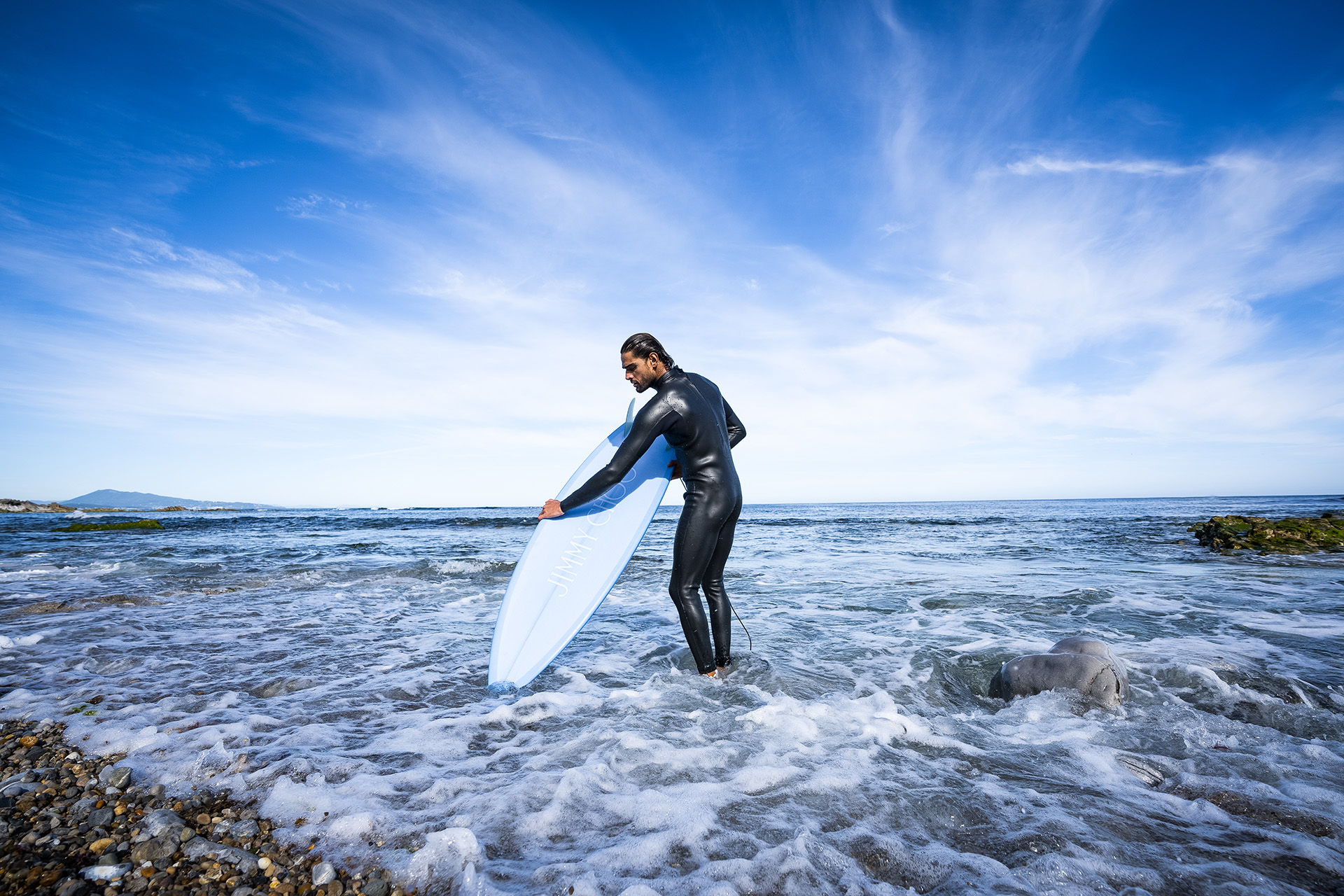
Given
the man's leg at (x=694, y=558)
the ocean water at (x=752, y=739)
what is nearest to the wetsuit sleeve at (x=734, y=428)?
the man's leg at (x=694, y=558)

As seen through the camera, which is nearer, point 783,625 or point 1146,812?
point 1146,812

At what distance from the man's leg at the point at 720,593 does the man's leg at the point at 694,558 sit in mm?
114

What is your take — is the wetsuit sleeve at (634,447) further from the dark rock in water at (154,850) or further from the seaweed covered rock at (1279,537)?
the seaweed covered rock at (1279,537)

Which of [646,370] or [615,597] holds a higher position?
[646,370]

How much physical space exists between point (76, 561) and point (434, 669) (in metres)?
11.4

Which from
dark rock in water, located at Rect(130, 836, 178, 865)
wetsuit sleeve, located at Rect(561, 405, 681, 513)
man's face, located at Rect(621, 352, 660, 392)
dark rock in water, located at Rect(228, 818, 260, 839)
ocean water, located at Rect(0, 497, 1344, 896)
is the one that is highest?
man's face, located at Rect(621, 352, 660, 392)

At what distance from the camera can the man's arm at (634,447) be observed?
3.52 m

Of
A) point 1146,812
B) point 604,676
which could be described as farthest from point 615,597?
point 1146,812

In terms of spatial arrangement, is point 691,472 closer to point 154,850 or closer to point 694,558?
point 694,558

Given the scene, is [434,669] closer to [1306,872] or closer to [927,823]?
[927,823]

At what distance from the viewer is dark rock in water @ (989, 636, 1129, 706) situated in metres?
3.47

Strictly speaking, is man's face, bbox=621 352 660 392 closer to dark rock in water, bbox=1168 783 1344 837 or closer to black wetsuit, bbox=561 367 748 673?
black wetsuit, bbox=561 367 748 673

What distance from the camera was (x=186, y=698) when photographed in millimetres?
3480

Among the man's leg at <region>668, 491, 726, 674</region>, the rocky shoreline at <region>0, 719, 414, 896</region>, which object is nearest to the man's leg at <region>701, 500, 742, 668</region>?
the man's leg at <region>668, 491, 726, 674</region>
